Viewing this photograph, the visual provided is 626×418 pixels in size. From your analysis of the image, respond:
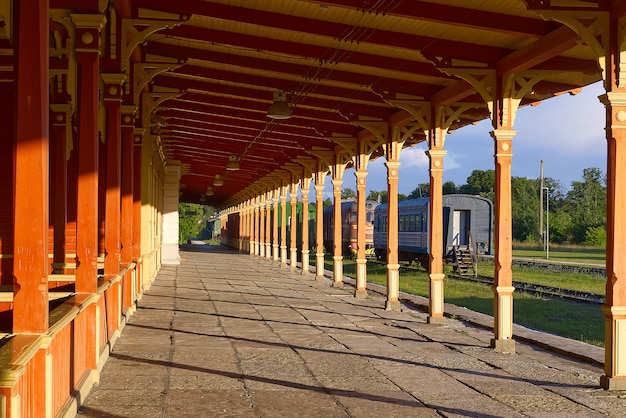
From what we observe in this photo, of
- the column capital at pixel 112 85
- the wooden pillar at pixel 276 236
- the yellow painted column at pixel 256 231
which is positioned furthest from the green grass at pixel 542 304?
the yellow painted column at pixel 256 231

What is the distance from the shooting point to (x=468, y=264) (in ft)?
103

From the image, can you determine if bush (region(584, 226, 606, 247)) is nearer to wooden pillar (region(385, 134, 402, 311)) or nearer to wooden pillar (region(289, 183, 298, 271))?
wooden pillar (region(289, 183, 298, 271))

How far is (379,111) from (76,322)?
10.9 m

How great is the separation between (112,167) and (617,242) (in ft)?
20.2

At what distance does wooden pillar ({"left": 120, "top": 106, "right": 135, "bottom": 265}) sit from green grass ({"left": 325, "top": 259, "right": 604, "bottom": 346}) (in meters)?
7.57

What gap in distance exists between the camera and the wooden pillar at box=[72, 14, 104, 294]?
7602 millimetres

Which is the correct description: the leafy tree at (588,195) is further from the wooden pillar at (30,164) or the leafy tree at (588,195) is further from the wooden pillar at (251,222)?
the wooden pillar at (30,164)

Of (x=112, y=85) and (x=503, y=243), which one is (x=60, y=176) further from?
(x=503, y=243)

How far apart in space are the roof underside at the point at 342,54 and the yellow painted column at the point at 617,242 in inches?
35.8

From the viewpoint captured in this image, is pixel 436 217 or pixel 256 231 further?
pixel 256 231

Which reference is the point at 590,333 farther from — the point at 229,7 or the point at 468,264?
the point at 468,264

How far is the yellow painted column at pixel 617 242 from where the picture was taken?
8.29m

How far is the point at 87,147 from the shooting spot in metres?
7.64

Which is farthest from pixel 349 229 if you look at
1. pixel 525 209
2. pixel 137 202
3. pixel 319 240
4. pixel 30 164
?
pixel 525 209
